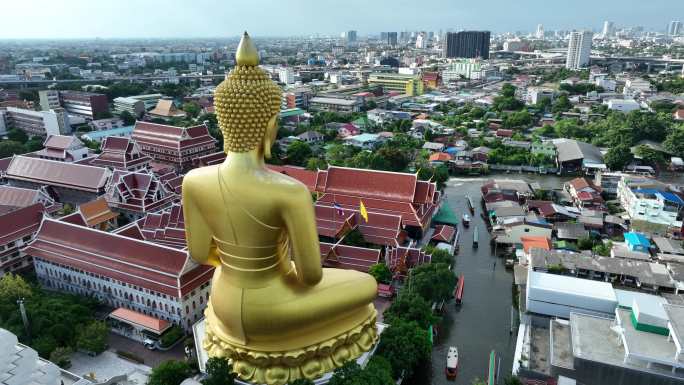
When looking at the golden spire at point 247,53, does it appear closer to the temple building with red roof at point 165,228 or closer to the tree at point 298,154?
the temple building with red roof at point 165,228

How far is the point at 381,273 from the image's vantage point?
18375mm

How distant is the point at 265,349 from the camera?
1004cm

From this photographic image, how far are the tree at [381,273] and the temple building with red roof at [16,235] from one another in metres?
14.3

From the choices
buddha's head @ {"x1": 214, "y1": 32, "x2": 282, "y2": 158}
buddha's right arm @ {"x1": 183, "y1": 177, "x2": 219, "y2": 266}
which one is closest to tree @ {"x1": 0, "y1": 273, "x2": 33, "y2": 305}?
buddha's right arm @ {"x1": 183, "y1": 177, "x2": 219, "y2": 266}

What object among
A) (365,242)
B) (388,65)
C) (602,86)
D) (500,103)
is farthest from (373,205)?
(388,65)

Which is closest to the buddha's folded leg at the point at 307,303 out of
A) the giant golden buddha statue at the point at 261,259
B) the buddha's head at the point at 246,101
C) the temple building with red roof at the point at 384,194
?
the giant golden buddha statue at the point at 261,259

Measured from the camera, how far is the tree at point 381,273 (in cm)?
1838

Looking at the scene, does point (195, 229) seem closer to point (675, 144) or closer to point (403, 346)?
point (403, 346)

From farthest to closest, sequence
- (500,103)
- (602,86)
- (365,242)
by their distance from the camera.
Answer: (602,86) < (500,103) < (365,242)

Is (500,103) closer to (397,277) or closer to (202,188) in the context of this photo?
(397,277)

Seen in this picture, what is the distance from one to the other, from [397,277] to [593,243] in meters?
11.1

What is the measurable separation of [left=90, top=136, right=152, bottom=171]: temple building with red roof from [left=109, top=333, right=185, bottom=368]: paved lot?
15.7 m

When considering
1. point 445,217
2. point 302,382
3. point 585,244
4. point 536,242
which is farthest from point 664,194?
point 302,382

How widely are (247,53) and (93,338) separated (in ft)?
35.2
